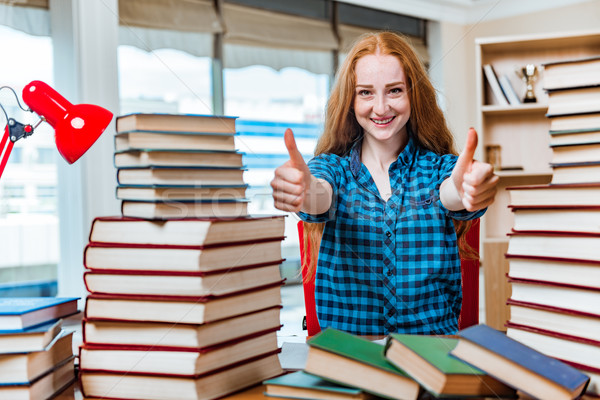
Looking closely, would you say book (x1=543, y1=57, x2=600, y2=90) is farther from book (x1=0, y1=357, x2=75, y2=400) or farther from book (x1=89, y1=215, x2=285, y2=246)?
book (x1=0, y1=357, x2=75, y2=400)

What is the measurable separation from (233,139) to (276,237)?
0.17 m

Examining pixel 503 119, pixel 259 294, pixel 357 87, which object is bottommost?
pixel 259 294

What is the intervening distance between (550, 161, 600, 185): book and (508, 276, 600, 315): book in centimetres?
15

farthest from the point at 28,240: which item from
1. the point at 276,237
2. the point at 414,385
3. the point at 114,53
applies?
the point at 414,385

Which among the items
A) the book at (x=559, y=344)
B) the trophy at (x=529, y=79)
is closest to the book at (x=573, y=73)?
the book at (x=559, y=344)

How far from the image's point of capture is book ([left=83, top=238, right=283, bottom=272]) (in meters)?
0.85

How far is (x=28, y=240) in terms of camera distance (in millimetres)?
3318

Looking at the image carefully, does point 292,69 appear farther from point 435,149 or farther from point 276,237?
point 276,237

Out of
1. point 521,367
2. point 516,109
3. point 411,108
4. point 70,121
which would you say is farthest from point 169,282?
point 516,109

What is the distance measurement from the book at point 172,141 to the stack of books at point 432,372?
340 millimetres

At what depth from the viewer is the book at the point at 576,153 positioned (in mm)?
839

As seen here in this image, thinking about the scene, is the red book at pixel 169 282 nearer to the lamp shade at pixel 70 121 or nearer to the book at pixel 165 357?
the book at pixel 165 357

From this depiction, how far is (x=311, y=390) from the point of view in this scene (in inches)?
30.0

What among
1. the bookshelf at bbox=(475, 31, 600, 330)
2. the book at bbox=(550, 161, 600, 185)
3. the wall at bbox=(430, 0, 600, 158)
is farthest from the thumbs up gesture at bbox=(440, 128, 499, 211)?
the wall at bbox=(430, 0, 600, 158)
